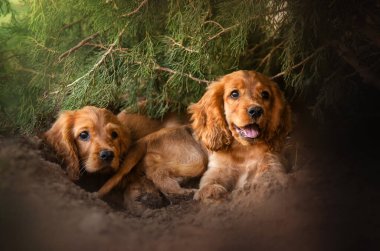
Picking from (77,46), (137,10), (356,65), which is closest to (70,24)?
(77,46)

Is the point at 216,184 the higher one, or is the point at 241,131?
the point at 241,131

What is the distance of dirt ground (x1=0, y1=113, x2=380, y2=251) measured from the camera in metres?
1.85

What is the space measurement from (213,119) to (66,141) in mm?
430

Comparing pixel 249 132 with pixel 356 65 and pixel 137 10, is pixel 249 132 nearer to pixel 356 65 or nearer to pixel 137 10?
pixel 356 65

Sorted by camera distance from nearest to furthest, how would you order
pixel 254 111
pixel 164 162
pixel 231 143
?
pixel 254 111 < pixel 231 143 < pixel 164 162

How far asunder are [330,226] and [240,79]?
488mm

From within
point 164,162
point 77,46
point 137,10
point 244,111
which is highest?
point 137,10

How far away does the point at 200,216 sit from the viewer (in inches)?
73.9

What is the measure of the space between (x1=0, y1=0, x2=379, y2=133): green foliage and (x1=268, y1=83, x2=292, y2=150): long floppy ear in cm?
8

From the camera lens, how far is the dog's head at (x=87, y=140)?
74.4 inches

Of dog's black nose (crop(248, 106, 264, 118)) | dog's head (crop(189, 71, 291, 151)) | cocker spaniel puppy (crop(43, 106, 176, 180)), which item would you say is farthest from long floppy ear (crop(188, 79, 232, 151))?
cocker spaniel puppy (crop(43, 106, 176, 180))

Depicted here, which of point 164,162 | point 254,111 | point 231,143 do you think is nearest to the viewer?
point 254,111

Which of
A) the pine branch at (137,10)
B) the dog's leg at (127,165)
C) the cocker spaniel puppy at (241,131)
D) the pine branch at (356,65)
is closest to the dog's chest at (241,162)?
the cocker spaniel puppy at (241,131)

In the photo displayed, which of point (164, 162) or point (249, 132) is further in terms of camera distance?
point (164, 162)
